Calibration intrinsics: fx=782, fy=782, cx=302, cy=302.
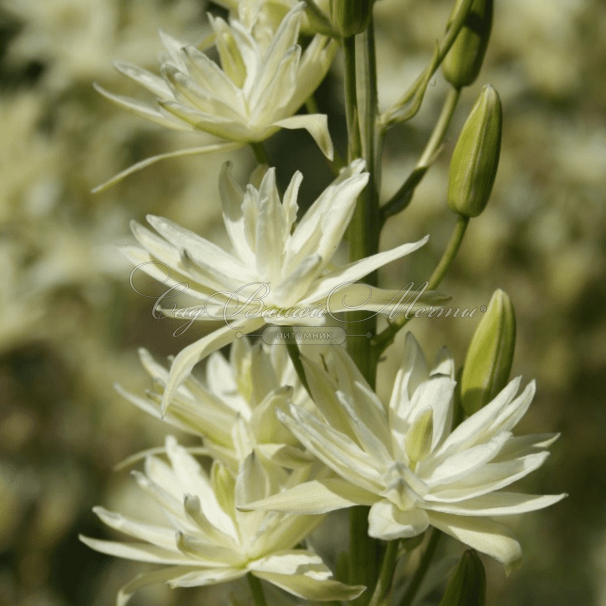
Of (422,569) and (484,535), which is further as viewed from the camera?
(422,569)

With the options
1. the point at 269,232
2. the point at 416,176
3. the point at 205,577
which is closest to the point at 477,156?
the point at 416,176

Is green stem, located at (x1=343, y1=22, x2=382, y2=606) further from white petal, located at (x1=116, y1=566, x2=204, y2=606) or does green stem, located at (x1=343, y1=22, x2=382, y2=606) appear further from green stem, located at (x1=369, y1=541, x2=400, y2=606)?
white petal, located at (x1=116, y1=566, x2=204, y2=606)

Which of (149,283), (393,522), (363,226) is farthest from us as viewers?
(149,283)

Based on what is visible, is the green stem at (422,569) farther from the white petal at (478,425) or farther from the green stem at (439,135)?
the green stem at (439,135)

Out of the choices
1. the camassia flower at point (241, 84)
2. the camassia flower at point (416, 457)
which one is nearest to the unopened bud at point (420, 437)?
the camassia flower at point (416, 457)

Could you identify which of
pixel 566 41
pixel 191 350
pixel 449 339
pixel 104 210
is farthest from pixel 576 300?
pixel 191 350

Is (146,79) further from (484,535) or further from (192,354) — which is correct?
(484,535)
